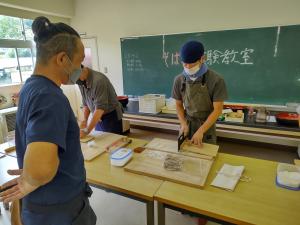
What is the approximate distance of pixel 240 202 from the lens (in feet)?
3.34

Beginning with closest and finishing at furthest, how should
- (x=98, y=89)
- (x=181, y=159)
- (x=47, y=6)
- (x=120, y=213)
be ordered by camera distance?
(x=181, y=159) < (x=98, y=89) < (x=120, y=213) < (x=47, y=6)

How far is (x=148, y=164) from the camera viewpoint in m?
1.34

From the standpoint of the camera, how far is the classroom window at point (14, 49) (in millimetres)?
3633

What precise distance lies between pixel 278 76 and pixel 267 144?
3.50ft

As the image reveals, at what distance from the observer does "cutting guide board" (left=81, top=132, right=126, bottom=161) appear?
153 centimetres

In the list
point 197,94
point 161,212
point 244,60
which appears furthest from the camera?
point 244,60

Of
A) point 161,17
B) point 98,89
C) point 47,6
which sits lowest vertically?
point 98,89

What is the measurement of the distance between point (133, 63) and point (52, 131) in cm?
334

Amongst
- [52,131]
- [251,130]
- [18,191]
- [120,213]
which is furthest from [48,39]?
[251,130]

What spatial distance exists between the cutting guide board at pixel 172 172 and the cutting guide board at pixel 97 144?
302 mm

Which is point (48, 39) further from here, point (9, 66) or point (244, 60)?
point (9, 66)

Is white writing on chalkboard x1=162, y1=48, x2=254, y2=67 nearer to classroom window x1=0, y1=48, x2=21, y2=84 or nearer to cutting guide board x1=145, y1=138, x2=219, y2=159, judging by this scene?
cutting guide board x1=145, y1=138, x2=219, y2=159

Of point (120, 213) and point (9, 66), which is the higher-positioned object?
point (9, 66)

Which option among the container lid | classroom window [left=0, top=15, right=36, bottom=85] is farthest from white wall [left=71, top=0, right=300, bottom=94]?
the container lid
